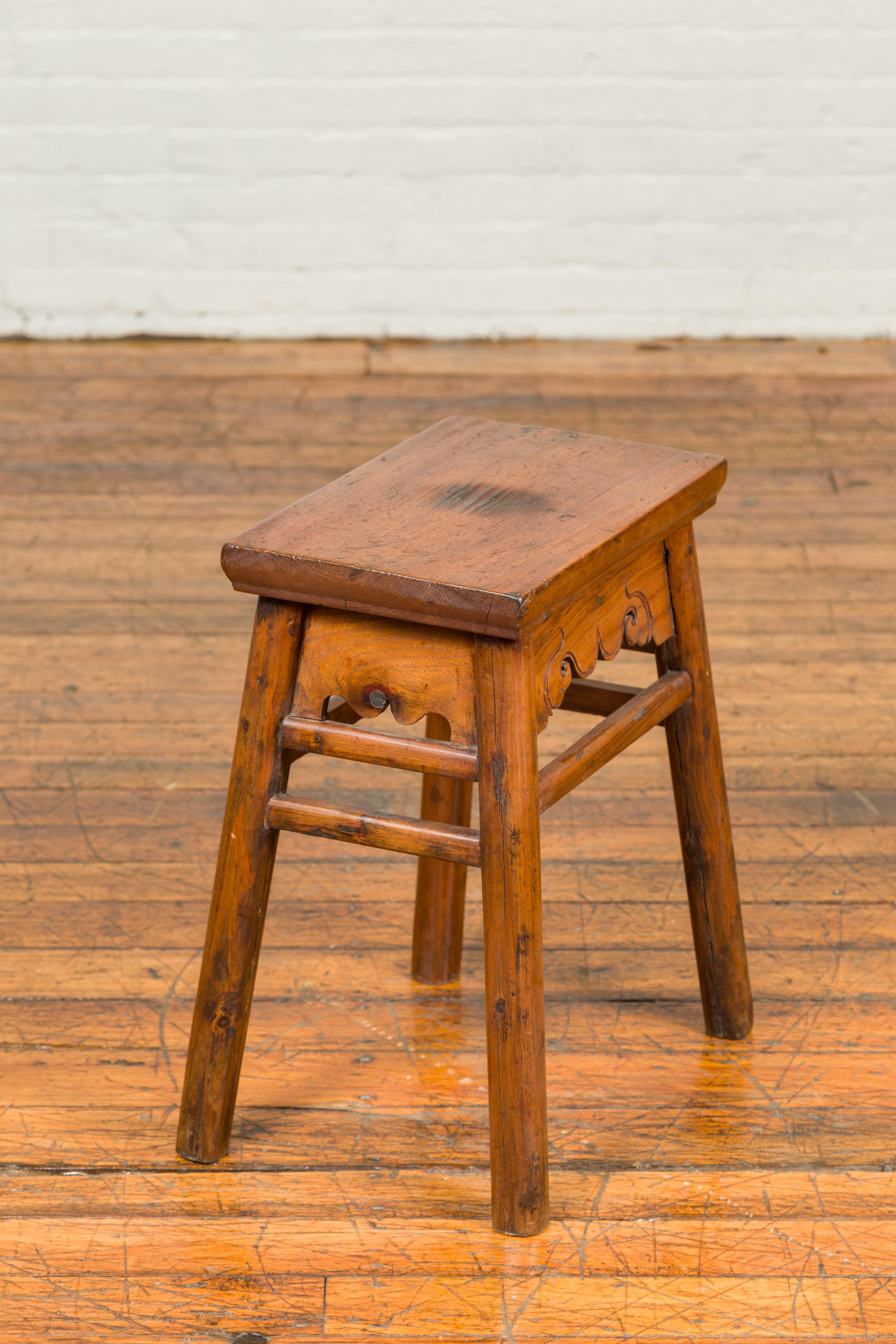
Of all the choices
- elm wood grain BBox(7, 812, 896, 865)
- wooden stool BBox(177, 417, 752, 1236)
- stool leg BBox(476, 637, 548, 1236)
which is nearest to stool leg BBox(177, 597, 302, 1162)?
wooden stool BBox(177, 417, 752, 1236)

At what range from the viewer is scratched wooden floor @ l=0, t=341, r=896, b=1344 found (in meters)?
1.08

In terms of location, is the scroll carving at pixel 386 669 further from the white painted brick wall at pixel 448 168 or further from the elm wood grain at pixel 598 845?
the white painted brick wall at pixel 448 168

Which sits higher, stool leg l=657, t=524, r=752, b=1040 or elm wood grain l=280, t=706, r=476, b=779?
elm wood grain l=280, t=706, r=476, b=779

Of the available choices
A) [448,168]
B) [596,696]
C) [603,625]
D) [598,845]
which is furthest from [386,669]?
[448,168]

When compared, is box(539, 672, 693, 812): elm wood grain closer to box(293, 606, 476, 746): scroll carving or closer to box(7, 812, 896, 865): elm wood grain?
box(293, 606, 476, 746): scroll carving

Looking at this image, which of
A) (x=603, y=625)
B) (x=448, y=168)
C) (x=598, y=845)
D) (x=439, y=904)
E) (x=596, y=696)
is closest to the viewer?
(x=603, y=625)

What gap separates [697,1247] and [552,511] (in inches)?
21.0

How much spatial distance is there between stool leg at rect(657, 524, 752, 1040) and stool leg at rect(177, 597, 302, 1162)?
33 centimetres

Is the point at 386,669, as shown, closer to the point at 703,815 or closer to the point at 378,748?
the point at 378,748

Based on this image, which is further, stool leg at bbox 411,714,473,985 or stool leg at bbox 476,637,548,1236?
stool leg at bbox 411,714,473,985

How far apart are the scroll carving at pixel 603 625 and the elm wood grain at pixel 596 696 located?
0.08 feet

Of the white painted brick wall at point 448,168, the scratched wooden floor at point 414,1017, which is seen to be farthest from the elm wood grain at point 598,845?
the white painted brick wall at point 448,168

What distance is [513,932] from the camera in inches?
42.1

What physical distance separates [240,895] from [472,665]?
0.83 ft
